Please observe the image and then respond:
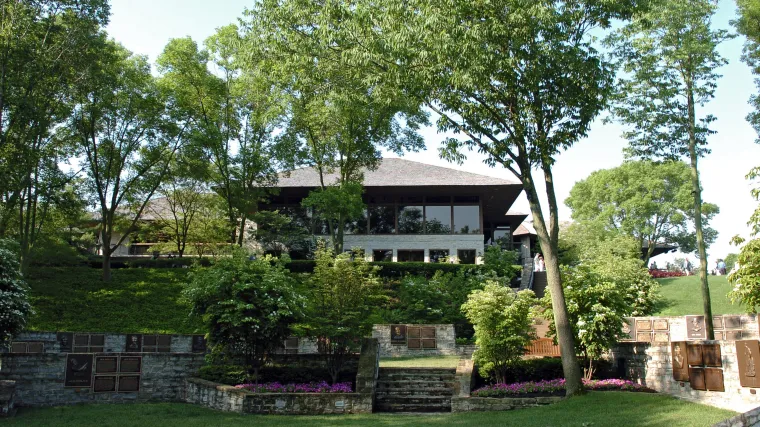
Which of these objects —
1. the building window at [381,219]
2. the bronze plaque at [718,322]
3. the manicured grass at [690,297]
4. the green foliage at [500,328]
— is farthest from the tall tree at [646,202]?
the green foliage at [500,328]

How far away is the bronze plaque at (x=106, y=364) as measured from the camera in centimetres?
1612

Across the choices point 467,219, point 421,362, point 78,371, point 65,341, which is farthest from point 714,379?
point 467,219

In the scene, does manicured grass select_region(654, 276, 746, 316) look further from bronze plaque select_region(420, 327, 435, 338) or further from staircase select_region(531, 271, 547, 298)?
bronze plaque select_region(420, 327, 435, 338)

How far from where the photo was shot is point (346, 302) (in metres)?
17.0

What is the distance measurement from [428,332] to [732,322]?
10.1m

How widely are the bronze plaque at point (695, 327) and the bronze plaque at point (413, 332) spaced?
8.70m

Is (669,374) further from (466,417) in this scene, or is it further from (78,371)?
(78,371)

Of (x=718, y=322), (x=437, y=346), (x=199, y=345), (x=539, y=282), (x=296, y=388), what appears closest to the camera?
(x=296, y=388)

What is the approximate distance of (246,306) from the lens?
1553cm

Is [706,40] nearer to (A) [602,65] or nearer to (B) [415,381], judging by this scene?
(A) [602,65]

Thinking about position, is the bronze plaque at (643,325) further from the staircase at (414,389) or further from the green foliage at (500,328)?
the staircase at (414,389)

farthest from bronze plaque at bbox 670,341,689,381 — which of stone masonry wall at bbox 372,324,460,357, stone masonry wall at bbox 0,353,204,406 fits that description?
stone masonry wall at bbox 0,353,204,406

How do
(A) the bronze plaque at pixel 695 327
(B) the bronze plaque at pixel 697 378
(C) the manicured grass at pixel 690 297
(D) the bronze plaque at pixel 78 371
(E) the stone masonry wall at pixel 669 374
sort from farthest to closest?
1. (C) the manicured grass at pixel 690 297
2. (A) the bronze plaque at pixel 695 327
3. (D) the bronze plaque at pixel 78 371
4. (B) the bronze plaque at pixel 697 378
5. (E) the stone masonry wall at pixel 669 374

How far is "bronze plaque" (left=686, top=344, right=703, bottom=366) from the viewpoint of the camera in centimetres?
1300
